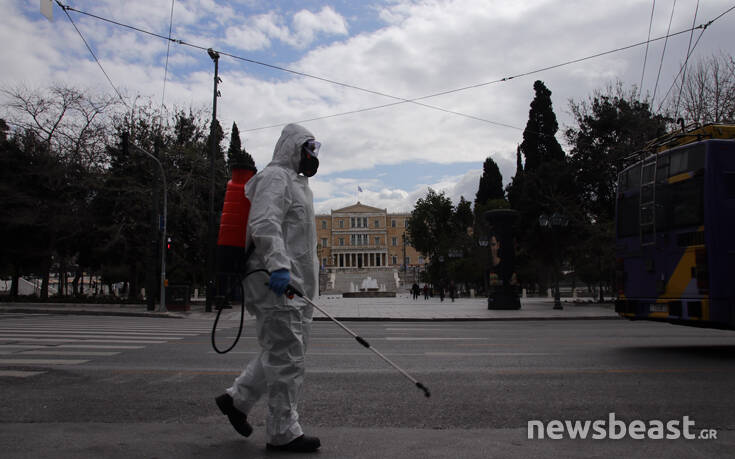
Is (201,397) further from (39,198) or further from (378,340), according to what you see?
(39,198)

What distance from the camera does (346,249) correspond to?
12938 centimetres

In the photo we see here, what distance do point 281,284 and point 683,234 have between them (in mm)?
6562

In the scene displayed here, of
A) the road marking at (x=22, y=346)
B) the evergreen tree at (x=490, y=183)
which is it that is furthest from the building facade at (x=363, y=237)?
the road marking at (x=22, y=346)

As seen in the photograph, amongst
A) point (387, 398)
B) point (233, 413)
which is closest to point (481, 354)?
point (387, 398)

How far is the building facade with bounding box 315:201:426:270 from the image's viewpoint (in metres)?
130

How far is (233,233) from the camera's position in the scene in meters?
3.85

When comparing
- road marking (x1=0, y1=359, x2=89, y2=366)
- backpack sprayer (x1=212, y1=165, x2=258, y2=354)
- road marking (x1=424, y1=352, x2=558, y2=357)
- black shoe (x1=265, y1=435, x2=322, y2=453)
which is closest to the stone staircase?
road marking (x1=424, y1=352, x2=558, y2=357)

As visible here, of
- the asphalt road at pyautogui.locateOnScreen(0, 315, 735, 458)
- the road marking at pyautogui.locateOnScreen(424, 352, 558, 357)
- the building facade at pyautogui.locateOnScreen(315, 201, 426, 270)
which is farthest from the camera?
the building facade at pyautogui.locateOnScreen(315, 201, 426, 270)

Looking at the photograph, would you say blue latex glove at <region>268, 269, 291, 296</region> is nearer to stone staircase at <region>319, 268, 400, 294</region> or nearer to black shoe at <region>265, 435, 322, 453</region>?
black shoe at <region>265, 435, 322, 453</region>

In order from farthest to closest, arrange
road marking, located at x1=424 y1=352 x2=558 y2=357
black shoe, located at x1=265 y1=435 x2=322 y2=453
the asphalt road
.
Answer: road marking, located at x1=424 y1=352 x2=558 y2=357
the asphalt road
black shoe, located at x1=265 y1=435 x2=322 y2=453

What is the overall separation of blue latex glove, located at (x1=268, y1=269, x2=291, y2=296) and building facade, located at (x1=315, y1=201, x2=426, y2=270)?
125359 millimetres

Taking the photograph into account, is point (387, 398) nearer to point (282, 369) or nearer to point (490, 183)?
point (282, 369)

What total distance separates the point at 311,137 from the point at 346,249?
12561 centimetres

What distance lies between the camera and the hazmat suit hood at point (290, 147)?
3.88 meters
